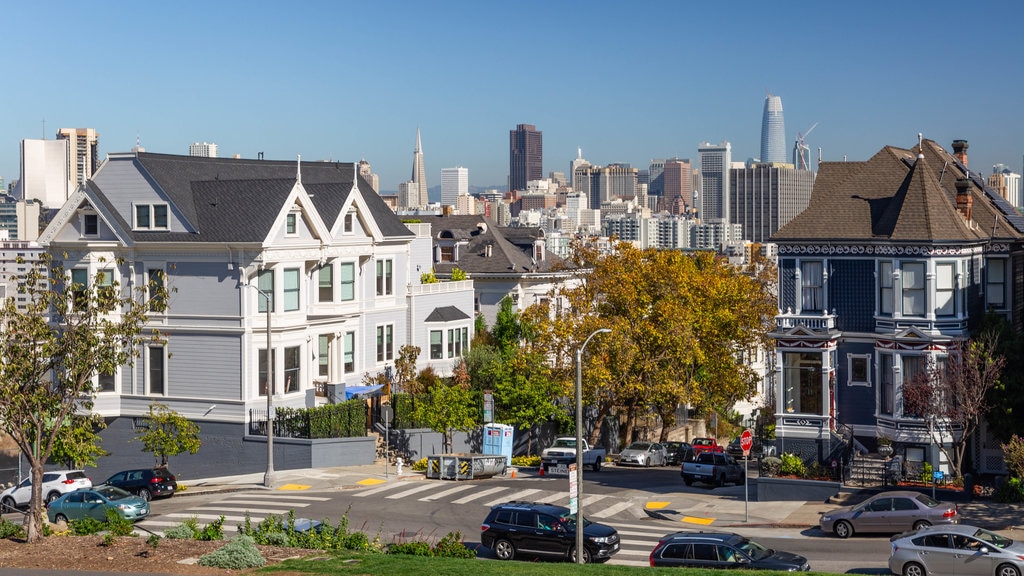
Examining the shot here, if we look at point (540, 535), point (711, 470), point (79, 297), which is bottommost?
point (540, 535)

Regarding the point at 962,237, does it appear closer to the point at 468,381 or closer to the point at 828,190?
the point at 828,190

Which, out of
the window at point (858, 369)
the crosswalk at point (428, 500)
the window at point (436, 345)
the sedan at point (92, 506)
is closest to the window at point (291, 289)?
the crosswalk at point (428, 500)

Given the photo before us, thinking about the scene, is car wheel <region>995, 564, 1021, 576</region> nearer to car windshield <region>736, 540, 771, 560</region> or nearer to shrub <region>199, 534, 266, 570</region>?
car windshield <region>736, 540, 771, 560</region>

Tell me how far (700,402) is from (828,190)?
15713mm

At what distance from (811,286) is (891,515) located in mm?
12112

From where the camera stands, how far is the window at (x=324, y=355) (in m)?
56.8

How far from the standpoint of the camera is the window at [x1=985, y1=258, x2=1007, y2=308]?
144 ft

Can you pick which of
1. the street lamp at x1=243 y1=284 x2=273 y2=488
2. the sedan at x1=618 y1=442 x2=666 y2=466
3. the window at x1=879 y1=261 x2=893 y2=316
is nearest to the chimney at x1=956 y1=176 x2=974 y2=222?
the window at x1=879 y1=261 x2=893 y2=316

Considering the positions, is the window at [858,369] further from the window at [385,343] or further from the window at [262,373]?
the window at [385,343]

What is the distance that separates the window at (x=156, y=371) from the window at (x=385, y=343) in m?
12.3

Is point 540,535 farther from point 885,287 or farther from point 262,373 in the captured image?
point 262,373

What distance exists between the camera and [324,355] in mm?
57125

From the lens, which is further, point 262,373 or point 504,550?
point 262,373

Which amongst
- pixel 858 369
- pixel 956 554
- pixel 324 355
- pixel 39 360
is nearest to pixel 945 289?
pixel 858 369
